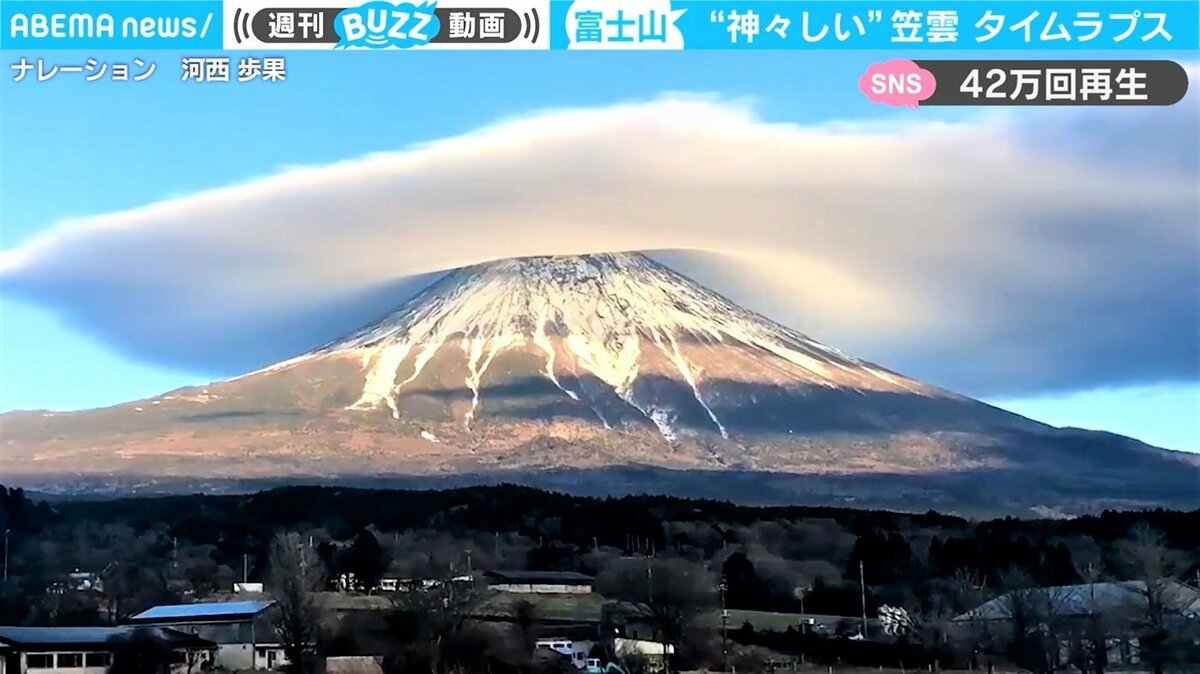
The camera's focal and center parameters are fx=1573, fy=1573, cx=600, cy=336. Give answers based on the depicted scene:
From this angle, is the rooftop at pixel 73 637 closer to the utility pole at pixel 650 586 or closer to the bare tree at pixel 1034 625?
the utility pole at pixel 650 586

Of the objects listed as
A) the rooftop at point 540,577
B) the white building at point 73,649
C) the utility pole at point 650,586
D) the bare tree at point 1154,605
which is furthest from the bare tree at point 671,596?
the white building at point 73,649

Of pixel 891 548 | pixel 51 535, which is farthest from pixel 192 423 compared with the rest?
pixel 891 548

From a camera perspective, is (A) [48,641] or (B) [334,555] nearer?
(A) [48,641]

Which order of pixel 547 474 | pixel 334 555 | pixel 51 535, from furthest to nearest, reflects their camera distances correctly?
pixel 547 474
pixel 51 535
pixel 334 555

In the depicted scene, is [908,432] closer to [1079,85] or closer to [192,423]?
[192,423]

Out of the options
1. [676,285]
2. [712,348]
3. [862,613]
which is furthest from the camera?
[676,285]

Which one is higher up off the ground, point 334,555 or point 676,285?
point 676,285

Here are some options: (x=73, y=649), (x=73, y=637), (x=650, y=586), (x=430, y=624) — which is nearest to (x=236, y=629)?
(x=73, y=637)

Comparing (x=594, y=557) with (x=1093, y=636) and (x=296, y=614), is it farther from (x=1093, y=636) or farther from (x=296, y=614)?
(x=1093, y=636)
